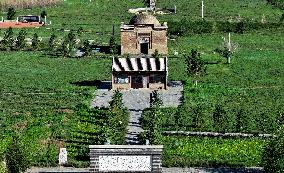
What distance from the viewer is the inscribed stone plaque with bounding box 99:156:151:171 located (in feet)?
118

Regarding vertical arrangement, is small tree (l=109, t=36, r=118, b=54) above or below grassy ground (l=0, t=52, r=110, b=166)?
above

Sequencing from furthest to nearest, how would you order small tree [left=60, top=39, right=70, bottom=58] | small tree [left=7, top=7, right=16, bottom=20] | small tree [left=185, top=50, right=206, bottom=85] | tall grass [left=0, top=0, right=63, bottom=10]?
1. tall grass [left=0, top=0, right=63, bottom=10]
2. small tree [left=7, top=7, right=16, bottom=20]
3. small tree [left=60, top=39, right=70, bottom=58]
4. small tree [left=185, top=50, right=206, bottom=85]

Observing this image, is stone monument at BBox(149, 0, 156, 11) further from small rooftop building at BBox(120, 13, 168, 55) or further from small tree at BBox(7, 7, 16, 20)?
small rooftop building at BBox(120, 13, 168, 55)

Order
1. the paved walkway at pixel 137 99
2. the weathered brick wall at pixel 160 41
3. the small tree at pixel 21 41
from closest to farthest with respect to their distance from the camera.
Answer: the paved walkway at pixel 137 99, the weathered brick wall at pixel 160 41, the small tree at pixel 21 41

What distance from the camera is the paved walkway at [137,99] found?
5447 cm

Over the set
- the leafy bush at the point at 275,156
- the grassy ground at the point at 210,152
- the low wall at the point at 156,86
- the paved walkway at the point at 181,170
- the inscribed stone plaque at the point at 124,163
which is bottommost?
the paved walkway at the point at 181,170

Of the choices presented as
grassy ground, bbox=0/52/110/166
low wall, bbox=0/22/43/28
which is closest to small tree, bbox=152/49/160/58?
grassy ground, bbox=0/52/110/166

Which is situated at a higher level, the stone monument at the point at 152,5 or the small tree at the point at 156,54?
the stone monument at the point at 152,5

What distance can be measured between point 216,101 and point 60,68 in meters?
16.1

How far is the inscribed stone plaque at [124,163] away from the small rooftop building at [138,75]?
25.0m

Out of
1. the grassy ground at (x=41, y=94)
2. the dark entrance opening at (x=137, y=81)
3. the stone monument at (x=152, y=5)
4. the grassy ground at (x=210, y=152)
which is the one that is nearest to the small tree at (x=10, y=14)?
the grassy ground at (x=41, y=94)

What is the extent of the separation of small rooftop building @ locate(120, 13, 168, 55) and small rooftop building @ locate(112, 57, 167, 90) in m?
12.2

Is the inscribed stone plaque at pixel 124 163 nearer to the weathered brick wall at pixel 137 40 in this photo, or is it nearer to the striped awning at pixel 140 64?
the striped awning at pixel 140 64

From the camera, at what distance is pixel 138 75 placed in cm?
6131
